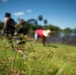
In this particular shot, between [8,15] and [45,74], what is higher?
[8,15]

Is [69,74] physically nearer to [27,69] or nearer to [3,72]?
[27,69]

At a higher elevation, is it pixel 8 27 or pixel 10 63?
pixel 8 27

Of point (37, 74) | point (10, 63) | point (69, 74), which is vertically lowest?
point (69, 74)

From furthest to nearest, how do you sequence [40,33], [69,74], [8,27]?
[40,33] → [8,27] → [69,74]

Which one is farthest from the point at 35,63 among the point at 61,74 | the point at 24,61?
the point at 61,74

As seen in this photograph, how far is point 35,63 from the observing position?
13.1 feet

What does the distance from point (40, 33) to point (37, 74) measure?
11.8m

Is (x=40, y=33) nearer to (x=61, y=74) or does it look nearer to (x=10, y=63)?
(x=61, y=74)

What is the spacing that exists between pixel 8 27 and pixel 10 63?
19.7 feet

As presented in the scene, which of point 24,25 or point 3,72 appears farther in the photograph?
point 24,25

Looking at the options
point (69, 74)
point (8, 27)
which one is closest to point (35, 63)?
point (69, 74)

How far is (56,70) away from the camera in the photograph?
481cm

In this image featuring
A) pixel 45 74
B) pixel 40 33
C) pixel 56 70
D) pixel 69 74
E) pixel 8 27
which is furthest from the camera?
pixel 40 33

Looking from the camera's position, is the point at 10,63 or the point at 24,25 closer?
the point at 10,63
